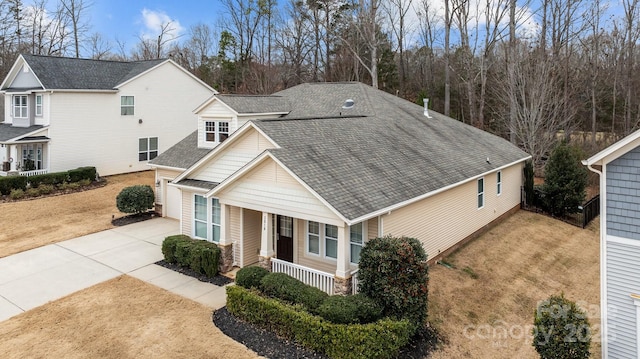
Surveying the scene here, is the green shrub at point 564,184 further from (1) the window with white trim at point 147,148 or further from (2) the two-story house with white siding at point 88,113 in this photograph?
(1) the window with white trim at point 147,148

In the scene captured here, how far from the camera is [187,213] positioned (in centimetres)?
1647

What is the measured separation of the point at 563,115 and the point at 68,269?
109ft

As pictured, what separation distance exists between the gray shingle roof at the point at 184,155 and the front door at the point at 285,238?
6585mm

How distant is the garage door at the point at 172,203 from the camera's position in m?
20.6

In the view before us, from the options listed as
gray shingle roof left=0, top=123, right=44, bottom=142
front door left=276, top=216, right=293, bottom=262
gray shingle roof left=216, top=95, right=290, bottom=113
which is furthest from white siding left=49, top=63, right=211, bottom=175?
front door left=276, top=216, right=293, bottom=262

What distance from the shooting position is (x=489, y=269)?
1517 cm

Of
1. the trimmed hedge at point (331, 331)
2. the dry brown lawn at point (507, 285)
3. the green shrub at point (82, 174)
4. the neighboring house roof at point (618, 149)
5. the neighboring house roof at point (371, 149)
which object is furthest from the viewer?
the green shrub at point (82, 174)

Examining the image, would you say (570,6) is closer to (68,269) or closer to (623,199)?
(623,199)

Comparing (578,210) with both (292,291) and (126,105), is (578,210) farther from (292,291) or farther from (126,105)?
(126,105)

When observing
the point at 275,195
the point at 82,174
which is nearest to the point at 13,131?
the point at 82,174

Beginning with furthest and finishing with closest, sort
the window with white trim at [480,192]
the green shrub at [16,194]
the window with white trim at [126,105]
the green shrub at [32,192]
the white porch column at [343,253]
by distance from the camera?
the window with white trim at [126,105] < the green shrub at [32,192] < the green shrub at [16,194] < the window with white trim at [480,192] < the white porch column at [343,253]

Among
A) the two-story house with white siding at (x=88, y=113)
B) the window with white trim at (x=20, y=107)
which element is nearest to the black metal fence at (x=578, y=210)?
the two-story house with white siding at (x=88, y=113)

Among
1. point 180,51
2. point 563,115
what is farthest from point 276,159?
point 180,51

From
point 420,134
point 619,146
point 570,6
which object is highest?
point 570,6
